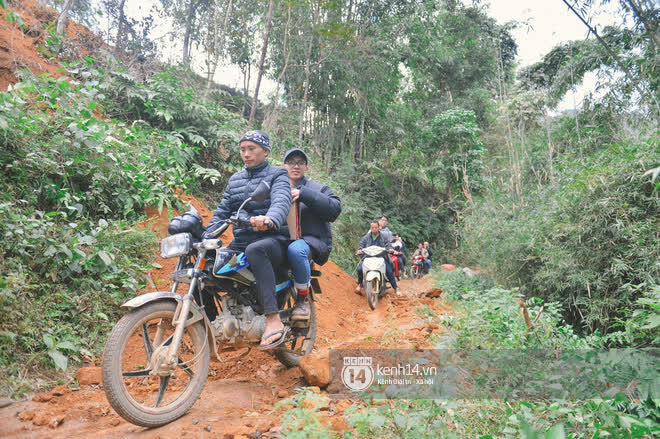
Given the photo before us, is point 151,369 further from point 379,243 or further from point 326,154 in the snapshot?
point 326,154

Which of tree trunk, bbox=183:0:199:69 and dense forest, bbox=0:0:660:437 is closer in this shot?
dense forest, bbox=0:0:660:437

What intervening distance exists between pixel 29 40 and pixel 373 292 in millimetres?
8179

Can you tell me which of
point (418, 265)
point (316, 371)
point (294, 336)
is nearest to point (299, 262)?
point (294, 336)

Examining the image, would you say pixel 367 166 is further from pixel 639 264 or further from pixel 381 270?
pixel 639 264

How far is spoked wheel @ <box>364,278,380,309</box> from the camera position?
291 inches

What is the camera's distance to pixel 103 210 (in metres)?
4.79

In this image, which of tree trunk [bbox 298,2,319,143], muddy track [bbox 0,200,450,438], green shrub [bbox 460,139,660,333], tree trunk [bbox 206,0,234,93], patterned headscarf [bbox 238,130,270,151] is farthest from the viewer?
tree trunk [bbox 298,2,319,143]

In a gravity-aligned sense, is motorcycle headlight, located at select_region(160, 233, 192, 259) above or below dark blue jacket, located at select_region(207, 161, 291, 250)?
below

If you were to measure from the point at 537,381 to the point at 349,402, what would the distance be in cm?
123

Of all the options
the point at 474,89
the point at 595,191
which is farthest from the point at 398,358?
the point at 474,89

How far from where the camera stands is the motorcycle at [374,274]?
291 inches

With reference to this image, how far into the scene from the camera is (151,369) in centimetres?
238

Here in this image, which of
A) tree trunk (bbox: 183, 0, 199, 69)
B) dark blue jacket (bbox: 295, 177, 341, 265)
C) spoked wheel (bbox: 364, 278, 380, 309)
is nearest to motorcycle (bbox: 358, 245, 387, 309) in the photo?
spoked wheel (bbox: 364, 278, 380, 309)

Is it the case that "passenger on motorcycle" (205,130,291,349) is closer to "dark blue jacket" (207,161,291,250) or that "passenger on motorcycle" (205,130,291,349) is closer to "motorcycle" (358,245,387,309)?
"dark blue jacket" (207,161,291,250)
